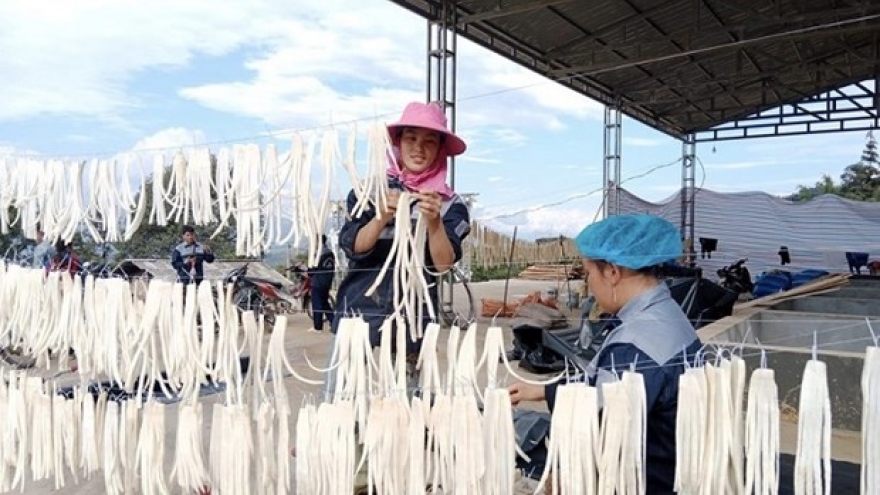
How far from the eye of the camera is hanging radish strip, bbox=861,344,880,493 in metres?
1.12

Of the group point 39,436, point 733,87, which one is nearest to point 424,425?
point 39,436

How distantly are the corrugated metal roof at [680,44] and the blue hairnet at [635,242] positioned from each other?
5249mm

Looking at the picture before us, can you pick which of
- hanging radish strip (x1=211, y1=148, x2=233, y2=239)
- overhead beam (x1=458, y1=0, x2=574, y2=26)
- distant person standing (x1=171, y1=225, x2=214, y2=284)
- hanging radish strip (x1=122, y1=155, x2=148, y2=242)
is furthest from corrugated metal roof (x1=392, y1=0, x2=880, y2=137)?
hanging radish strip (x1=211, y1=148, x2=233, y2=239)

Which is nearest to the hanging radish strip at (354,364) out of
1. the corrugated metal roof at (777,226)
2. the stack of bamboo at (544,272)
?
the corrugated metal roof at (777,226)

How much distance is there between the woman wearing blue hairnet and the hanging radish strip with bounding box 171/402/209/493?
88cm

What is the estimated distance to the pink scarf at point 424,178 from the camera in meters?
Result: 1.59

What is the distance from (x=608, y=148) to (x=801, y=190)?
14.0 meters

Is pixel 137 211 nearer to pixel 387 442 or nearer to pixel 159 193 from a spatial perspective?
pixel 159 193

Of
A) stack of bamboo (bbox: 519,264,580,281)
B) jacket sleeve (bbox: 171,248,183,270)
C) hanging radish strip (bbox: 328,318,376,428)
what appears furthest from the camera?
stack of bamboo (bbox: 519,264,580,281)

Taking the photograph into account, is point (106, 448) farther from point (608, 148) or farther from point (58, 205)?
point (608, 148)

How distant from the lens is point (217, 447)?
1685 mm

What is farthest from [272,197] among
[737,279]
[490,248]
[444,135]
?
[737,279]

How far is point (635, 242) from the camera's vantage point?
1.42m

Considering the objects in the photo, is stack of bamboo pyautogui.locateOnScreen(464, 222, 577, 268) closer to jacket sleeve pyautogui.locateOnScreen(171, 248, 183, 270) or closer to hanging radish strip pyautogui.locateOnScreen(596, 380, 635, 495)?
jacket sleeve pyautogui.locateOnScreen(171, 248, 183, 270)
